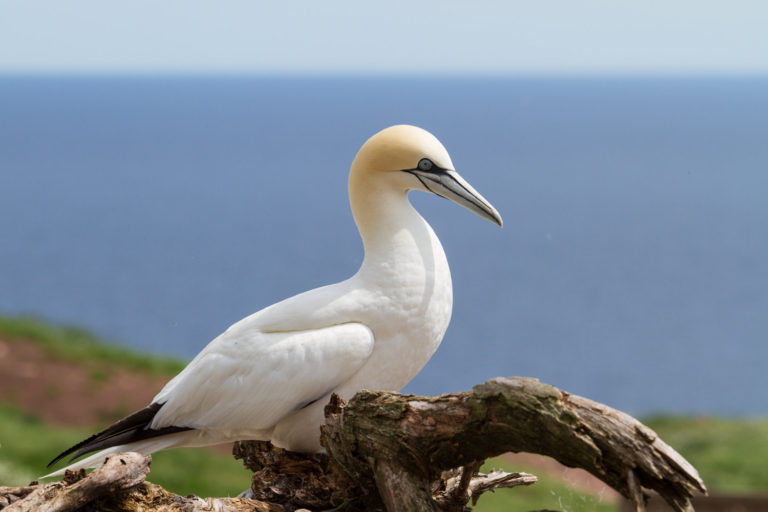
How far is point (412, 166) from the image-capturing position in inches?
157

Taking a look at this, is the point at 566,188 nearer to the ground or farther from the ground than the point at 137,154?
nearer to the ground

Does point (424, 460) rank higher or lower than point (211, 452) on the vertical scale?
lower

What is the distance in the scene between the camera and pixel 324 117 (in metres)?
111

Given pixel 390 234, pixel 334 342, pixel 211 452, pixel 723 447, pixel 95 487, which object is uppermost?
pixel 723 447

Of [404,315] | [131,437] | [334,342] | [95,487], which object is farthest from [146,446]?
[404,315]

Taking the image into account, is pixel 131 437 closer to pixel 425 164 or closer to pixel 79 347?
pixel 425 164

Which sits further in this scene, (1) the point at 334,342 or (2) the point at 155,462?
(2) the point at 155,462

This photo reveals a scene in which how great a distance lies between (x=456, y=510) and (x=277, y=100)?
147560 mm

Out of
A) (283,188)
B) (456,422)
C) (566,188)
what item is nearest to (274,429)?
(456,422)

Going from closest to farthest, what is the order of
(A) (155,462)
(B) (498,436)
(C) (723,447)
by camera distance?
1. (B) (498,436)
2. (A) (155,462)
3. (C) (723,447)

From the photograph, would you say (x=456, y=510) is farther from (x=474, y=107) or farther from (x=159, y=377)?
(x=474, y=107)

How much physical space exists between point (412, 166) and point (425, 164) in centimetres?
5

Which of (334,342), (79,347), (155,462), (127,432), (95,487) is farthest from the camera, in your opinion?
(79,347)

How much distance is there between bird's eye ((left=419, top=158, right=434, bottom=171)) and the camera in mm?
3988
